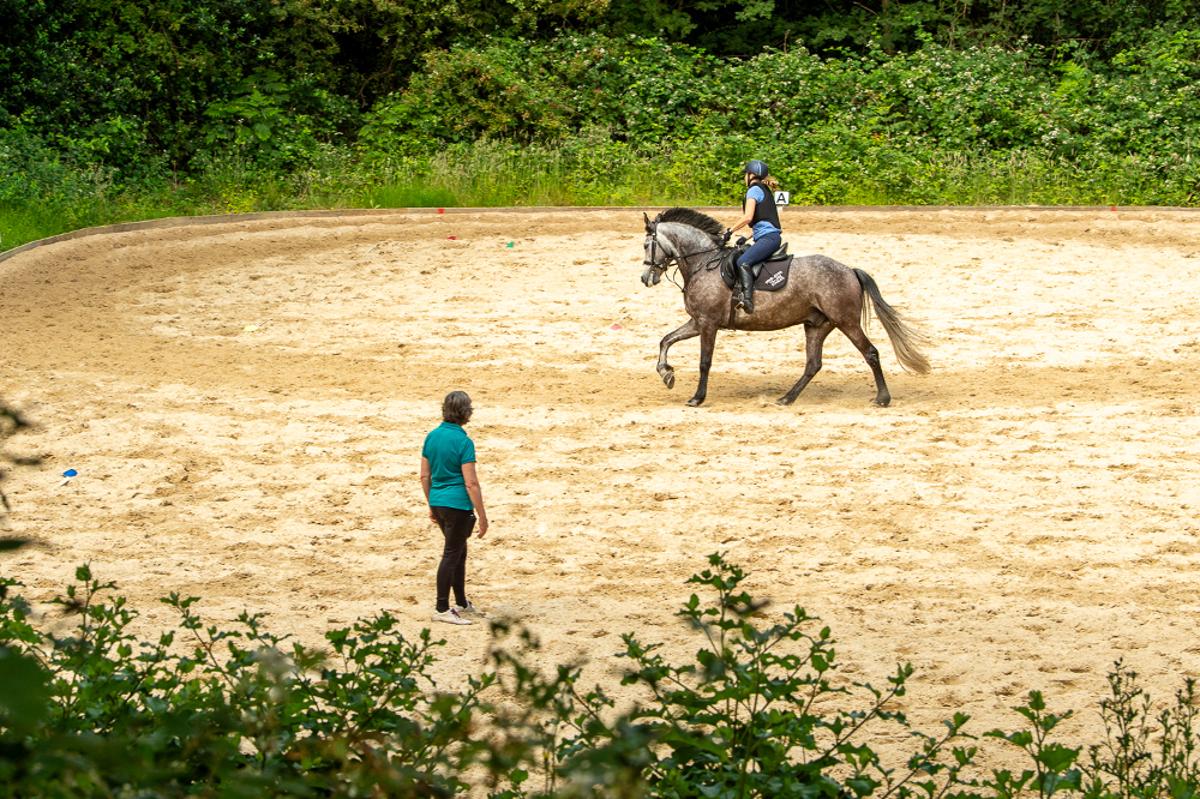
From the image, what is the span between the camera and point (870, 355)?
A: 16.4 meters

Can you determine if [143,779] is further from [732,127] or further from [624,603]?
[732,127]

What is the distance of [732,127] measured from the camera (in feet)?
99.0

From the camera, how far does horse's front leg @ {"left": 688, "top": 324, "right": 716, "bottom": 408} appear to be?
16.6 m

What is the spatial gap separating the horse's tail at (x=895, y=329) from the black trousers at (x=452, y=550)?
7.07 meters

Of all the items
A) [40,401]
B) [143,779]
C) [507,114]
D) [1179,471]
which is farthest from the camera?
[507,114]

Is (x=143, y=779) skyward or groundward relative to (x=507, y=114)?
groundward

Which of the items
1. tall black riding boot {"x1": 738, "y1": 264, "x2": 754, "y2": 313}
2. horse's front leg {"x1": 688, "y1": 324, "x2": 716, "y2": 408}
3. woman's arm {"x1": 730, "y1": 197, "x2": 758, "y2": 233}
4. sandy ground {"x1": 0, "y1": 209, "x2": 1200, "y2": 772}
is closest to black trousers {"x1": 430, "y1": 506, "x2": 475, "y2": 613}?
sandy ground {"x1": 0, "y1": 209, "x2": 1200, "y2": 772}

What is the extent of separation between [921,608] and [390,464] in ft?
18.8

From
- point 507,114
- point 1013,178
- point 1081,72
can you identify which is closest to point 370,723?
point 1013,178

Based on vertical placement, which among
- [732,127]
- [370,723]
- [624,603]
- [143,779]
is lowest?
[624,603]

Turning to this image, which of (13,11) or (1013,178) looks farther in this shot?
(13,11)

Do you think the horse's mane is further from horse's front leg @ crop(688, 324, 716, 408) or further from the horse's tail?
the horse's tail

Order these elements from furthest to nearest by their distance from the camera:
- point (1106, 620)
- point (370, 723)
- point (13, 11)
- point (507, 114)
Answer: point (507, 114) < point (13, 11) < point (1106, 620) < point (370, 723)

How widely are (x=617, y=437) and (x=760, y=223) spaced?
9.68 feet
